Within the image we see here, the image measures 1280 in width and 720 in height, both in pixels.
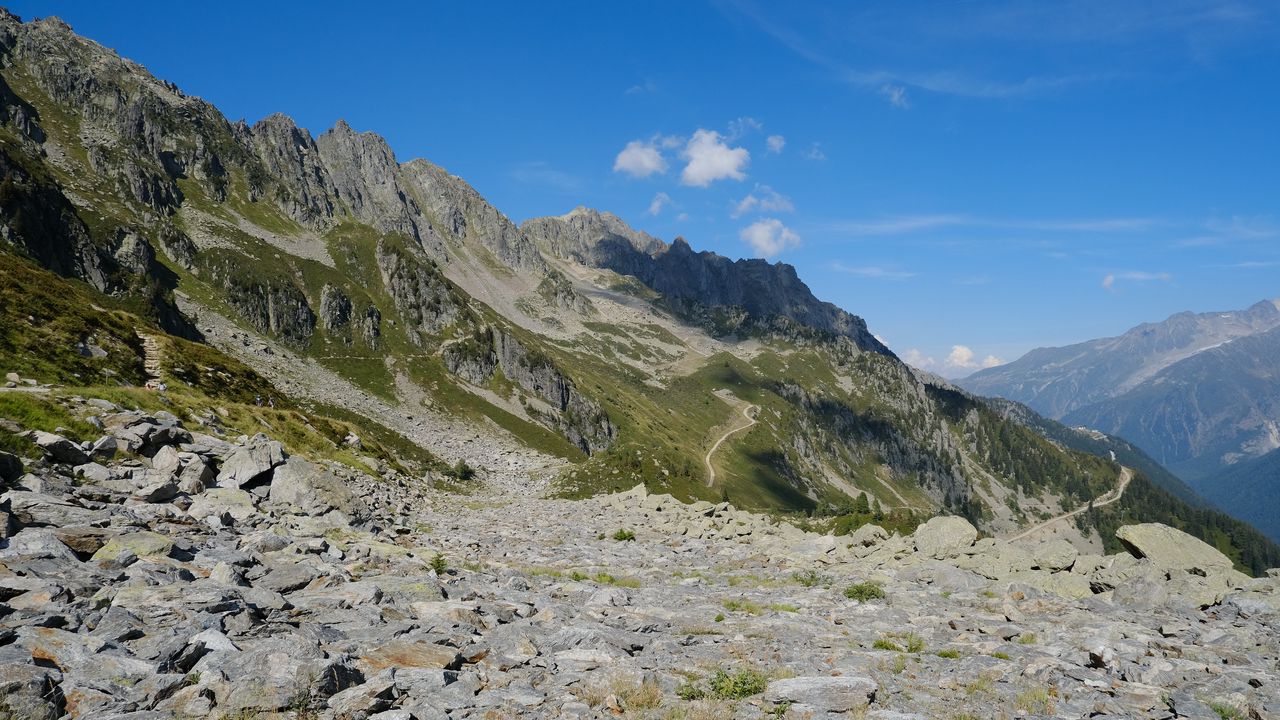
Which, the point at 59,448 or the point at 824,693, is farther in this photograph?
the point at 59,448

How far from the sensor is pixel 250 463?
26094 millimetres

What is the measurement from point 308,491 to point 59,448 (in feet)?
27.7

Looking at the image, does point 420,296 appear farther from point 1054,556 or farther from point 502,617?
point 502,617

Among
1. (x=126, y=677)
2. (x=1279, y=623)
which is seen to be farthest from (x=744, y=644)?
(x=1279, y=623)

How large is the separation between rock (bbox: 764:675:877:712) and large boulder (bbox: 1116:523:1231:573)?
1929 centimetres

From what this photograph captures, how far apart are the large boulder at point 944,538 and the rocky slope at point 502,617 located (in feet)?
0.71

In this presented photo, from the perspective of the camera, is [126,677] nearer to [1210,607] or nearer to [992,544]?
[1210,607]

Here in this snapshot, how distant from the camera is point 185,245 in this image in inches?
6270

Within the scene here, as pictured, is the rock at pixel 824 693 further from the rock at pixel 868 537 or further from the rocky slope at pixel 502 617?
the rock at pixel 868 537

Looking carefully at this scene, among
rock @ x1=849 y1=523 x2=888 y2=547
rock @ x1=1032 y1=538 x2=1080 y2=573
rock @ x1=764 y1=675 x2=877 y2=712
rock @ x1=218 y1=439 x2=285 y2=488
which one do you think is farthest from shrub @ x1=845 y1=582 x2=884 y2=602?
rock @ x1=218 y1=439 x2=285 y2=488

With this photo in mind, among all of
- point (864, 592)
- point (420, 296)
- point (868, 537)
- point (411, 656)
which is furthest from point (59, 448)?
point (420, 296)

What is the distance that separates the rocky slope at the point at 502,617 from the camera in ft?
31.7

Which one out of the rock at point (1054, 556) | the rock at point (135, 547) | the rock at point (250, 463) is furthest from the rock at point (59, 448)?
the rock at point (1054, 556)

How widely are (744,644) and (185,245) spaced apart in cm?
19184
